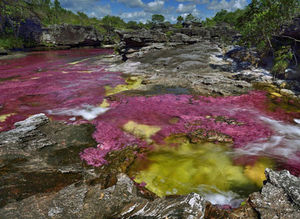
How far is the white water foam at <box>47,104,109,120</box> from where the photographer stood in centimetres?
1344

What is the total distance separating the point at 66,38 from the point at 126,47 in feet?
179

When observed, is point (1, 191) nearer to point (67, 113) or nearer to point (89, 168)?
point (89, 168)

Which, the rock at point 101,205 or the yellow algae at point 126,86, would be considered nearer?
the rock at point 101,205

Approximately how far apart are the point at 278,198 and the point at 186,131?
614 centimetres

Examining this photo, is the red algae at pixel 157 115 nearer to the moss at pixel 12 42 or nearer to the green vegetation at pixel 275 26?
the green vegetation at pixel 275 26

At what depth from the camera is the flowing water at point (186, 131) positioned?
25.0ft

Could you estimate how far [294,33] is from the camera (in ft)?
67.4

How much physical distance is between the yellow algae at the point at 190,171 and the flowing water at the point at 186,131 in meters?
0.04

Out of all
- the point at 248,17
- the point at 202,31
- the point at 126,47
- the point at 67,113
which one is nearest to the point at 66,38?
the point at 126,47

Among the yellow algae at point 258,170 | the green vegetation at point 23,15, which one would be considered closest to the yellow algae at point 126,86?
the yellow algae at point 258,170

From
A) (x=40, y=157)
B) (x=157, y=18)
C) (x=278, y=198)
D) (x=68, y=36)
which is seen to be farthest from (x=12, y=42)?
(x=157, y=18)

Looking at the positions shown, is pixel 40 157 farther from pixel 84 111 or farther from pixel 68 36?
pixel 68 36

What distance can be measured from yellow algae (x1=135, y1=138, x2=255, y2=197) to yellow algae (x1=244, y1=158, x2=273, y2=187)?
8.4 inches

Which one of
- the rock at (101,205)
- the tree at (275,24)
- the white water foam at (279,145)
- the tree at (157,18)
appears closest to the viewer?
the rock at (101,205)
